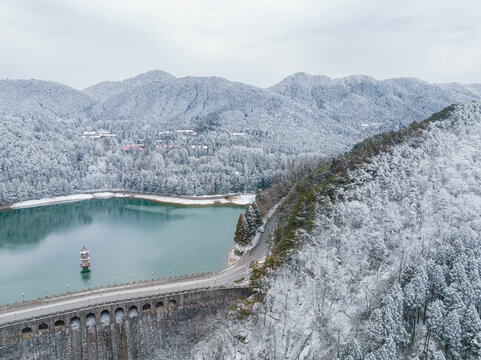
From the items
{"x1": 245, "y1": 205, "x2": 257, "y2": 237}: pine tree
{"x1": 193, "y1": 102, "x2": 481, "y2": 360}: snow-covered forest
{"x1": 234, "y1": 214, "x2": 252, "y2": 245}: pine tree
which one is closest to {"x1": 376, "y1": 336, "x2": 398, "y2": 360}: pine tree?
{"x1": 193, "y1": 102, "x2": 481, "y2": 360}: snow-covered forest

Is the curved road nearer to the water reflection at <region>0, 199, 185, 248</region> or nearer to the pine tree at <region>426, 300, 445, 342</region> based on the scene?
the pine tree at <region>426, 300, 445, 342</region>

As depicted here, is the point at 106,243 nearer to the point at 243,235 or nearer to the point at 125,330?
the point at 243,235

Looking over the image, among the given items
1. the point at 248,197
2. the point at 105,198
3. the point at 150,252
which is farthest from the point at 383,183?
the point at 105,198

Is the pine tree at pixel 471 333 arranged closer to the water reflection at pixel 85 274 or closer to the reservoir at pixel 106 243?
the reservoir at pixel 106 243

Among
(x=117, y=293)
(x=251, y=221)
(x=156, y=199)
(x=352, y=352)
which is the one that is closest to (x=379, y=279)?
(x=352, y=352)

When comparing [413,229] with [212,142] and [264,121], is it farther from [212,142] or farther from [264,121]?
[264,121]

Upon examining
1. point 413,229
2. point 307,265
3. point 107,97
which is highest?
point 107,97

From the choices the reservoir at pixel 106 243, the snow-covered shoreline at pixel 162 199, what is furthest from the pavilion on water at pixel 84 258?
the snow-covered shoreline at pixel 162 199
